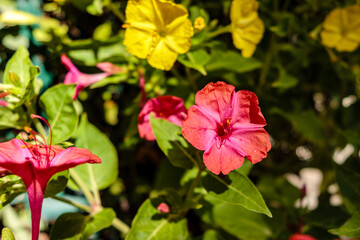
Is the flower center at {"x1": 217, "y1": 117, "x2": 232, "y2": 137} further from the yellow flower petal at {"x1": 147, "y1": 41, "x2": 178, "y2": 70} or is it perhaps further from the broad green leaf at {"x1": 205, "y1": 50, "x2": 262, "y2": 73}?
the broad green leaf at {"x1": 205, "y1": 50, "x2": 262, "y2": 73}

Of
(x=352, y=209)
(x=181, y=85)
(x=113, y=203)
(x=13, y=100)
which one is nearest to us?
(x=13, y=100)

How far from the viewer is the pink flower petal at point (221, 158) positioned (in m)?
0.70

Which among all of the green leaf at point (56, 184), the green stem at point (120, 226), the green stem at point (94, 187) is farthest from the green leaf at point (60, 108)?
the green stem at point (120, 226)

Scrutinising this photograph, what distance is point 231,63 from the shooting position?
1.12m

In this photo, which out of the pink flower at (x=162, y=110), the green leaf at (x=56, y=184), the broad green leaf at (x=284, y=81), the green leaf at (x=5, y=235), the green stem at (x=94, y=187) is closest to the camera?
the green leaf at (x=5, y=235)

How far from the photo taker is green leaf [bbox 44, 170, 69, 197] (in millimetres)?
815

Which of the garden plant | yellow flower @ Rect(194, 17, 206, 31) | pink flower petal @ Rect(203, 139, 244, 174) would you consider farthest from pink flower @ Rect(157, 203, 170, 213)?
yellow flower @ Rect(194, 17, 206, 31)

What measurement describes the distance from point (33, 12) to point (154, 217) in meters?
0.90

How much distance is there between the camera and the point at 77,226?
90 centimetres

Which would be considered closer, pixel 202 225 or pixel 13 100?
pixel 13 100

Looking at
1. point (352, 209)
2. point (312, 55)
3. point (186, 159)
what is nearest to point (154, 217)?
point (186, 159)

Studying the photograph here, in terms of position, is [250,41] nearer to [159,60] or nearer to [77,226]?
[159,60]

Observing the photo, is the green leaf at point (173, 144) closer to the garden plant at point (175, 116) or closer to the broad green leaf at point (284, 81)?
the garden plant at point (175, 116)

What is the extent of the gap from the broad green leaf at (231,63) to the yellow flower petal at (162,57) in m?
0.25
